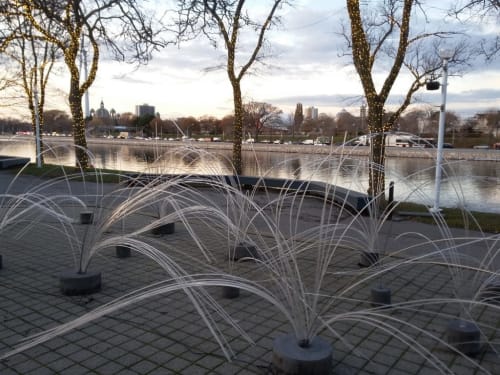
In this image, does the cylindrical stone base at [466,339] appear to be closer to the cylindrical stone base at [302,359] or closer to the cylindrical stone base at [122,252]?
the cylindrical stone base at [302,359]

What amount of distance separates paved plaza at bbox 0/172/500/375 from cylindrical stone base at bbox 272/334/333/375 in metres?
0.18

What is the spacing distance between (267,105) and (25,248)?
71792 millimetres

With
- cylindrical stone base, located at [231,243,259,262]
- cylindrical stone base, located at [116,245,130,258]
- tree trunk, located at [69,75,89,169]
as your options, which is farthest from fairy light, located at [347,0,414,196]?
tree trunk, located at [69,75,89,169]

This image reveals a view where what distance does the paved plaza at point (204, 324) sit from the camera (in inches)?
127

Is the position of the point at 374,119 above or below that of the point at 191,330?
above

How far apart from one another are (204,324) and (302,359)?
135 cm

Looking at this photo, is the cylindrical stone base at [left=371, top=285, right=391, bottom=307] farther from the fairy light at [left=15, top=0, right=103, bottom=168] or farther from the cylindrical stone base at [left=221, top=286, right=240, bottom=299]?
the fairy light at [left=15, top=0, right=103, bottom=168]

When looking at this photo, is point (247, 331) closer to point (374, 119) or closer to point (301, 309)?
point (301, 309)

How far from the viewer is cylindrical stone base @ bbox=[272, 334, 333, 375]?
2943mm

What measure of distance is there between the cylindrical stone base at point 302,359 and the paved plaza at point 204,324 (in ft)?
0.59

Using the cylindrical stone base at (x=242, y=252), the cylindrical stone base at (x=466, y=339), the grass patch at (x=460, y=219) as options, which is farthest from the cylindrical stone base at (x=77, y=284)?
the grass patch at (x=460, y=219)

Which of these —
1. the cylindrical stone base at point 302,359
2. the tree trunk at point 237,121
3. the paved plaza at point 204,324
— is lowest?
the paved plaza at point 204,324

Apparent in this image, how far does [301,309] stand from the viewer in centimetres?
315

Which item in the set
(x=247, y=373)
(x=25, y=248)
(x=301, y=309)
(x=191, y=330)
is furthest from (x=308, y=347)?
(x=25, y=248)
